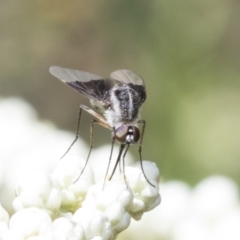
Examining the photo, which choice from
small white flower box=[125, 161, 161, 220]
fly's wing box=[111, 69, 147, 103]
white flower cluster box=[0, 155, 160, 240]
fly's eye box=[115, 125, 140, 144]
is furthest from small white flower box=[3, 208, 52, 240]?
fly's wing box=[111, 69, 147, 103]

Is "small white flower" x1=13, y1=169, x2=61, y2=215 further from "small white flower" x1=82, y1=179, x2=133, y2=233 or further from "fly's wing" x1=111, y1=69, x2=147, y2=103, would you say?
"fly's wing" x1=111, y1=69, x2=147, y2=103

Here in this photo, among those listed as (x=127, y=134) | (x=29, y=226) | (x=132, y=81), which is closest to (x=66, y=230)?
(x=29, y=226)

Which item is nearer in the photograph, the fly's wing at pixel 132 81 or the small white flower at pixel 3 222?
the small white flower at pixel 3 222

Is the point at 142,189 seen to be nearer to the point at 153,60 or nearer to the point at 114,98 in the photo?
the point at 114,98

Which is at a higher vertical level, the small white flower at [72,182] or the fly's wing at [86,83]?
the fly's wing at [86,83]

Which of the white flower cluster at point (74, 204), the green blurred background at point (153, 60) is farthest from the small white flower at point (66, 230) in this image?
the green blurred background at point (153, 60)

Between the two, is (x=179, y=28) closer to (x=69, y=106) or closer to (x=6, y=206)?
(x=69, y=106)

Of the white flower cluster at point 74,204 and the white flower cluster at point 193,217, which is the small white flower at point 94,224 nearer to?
the white flower cluster at point 74,204

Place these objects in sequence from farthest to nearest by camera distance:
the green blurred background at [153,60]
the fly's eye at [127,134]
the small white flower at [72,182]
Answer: the green blurred background at [153,60] → the fly's eye at [127,134] → the small white flower at [72,182]
